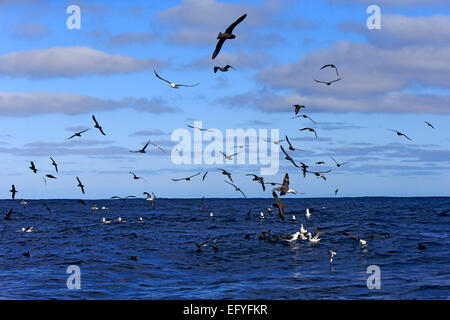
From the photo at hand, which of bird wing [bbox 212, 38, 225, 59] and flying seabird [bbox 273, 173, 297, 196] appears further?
flying seabird [bbox 273, 173, 297, 196]

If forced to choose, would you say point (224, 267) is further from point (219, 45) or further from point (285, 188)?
point (219, 45)

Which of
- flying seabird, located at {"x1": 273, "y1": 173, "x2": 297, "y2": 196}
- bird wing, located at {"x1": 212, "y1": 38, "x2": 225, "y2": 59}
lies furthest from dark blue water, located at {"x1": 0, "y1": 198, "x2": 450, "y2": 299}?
bird wing, located at {"x1": 212, "y1": 38, "x2": 225, "y2": 59}

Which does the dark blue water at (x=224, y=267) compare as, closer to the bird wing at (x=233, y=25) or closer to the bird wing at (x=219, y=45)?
the bird wing at (x=219, y=45)

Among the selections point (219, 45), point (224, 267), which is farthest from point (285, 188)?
point (224, 267)

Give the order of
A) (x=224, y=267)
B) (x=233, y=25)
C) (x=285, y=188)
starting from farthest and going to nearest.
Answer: (x=224, y=267) < (x=285, y=188) < (x=233, y=25)

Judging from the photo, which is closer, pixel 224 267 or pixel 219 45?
pixel 219 45

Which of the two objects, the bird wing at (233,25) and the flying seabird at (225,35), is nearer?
the bird wing at (233,25)

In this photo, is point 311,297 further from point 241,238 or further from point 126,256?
point 241,238

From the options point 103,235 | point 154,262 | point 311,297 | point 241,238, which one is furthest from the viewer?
point 103,235

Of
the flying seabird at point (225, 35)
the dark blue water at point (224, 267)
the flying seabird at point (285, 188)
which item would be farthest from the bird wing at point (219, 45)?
the dark blue water at point (224, 267)

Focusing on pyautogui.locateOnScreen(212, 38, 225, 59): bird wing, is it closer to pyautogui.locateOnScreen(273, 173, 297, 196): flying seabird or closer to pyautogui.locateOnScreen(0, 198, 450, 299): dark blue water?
pyautogui.locateOnScreen(273, 173, 297, 196): flying seabird

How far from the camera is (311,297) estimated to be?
16.1 m
